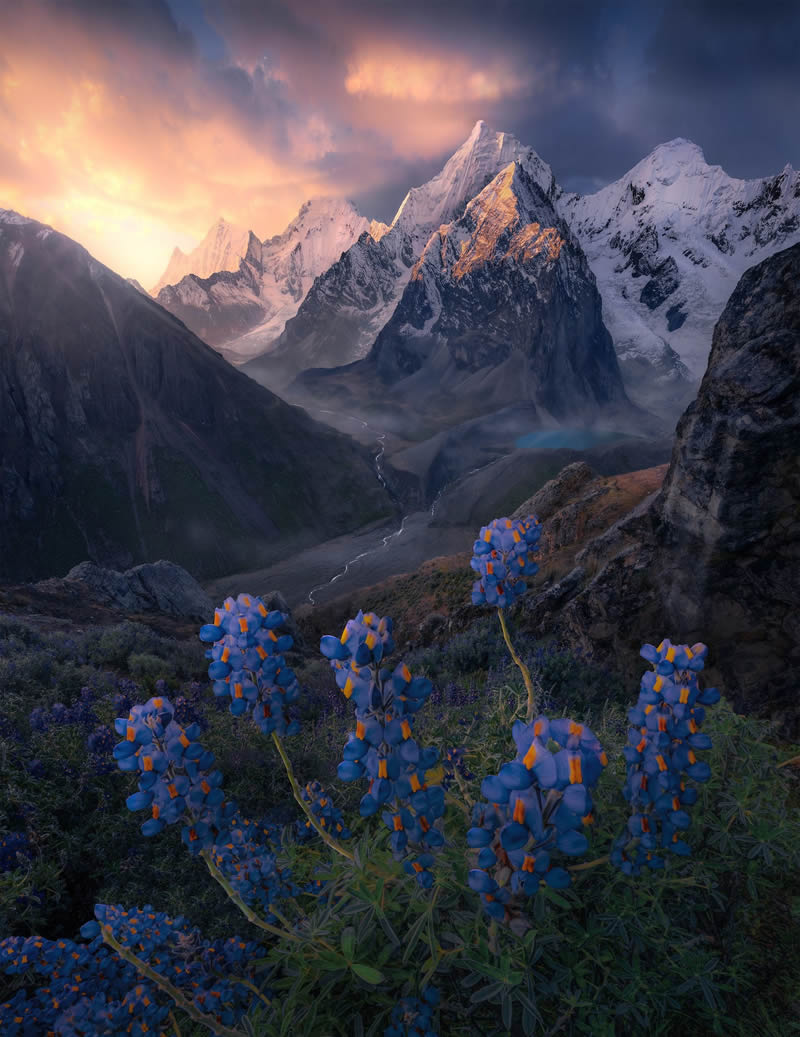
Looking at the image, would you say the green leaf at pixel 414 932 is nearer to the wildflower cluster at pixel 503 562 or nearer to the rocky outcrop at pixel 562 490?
the wildflower cluster at pixel 503 562

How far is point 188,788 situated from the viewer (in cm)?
Answer: 228

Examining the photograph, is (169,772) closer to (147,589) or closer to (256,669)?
(256,669)

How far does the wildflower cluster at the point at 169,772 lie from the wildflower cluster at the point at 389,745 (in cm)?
74

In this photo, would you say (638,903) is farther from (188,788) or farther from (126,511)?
(126,511)

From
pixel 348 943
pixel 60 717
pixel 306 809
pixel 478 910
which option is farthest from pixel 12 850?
pixel 478 910

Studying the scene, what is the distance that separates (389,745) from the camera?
1966 millimetres

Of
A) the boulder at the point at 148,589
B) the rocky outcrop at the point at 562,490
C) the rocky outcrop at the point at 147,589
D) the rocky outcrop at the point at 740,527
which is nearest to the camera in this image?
the rocky outcrop at the point at 740,527

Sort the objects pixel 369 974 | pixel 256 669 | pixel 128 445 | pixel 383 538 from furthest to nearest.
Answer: pixel 128 445 < pixel 383 538 < pixel 256 669 < pixel 369 974

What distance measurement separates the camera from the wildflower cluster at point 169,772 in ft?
7.24

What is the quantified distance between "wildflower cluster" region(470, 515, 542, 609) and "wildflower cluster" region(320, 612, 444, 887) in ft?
5.42

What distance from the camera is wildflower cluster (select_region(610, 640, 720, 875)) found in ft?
7.13

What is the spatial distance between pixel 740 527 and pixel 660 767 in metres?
7.56

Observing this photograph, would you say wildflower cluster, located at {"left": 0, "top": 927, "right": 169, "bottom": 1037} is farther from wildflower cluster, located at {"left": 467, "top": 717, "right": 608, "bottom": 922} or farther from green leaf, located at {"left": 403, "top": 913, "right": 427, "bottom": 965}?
wildflower cluster, located at {"left": 467, "top": 717, "right": 608, "bottom": 922}

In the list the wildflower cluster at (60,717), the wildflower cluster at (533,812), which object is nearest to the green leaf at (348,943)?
the wildflower cluster at (533,812)
